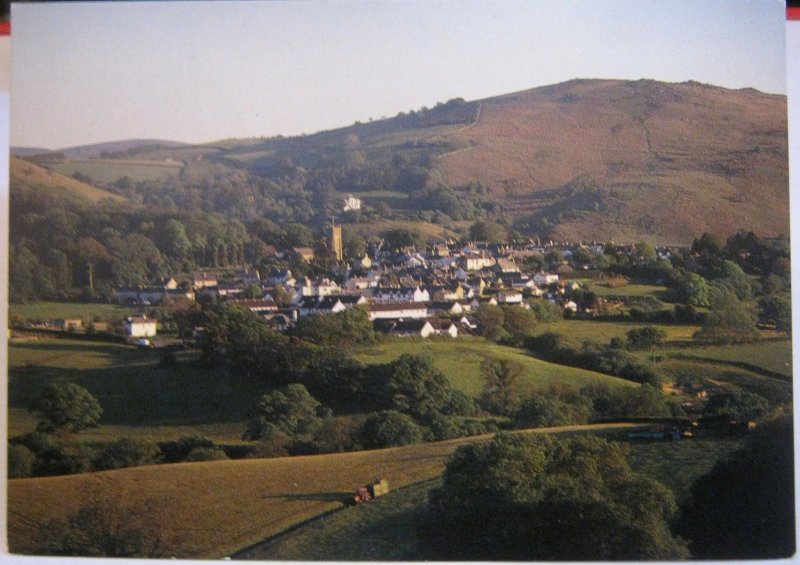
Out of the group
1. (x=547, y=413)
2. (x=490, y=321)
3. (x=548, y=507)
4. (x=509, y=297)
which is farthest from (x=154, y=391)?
(x=548, y=507)

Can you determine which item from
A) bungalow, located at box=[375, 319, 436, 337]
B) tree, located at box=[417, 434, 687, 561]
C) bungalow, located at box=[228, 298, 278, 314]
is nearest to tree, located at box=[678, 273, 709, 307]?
tree, located at box=[417, 434, 687, 561]

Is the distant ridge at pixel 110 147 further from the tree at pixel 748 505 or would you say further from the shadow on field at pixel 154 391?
the tree at pixel 748 505

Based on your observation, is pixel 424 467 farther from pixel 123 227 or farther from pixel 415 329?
pixel 123 227

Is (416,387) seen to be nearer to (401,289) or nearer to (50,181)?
(401,289)

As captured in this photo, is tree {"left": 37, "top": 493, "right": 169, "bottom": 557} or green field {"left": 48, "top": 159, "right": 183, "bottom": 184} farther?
green field {"left": 48, "top": 159, "right": 183, "bottom": 184}

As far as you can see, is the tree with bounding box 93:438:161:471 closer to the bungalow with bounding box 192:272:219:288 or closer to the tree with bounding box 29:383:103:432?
the tree with bounding box 29:383:103:432

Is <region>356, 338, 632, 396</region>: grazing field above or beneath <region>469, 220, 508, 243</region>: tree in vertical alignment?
beneath
